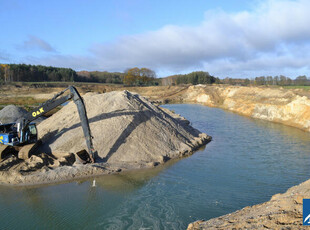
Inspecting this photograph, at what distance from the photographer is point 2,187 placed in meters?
11.5

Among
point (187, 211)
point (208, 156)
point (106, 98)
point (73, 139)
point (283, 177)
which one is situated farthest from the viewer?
point (106, 98)

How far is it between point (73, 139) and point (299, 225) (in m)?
12.2

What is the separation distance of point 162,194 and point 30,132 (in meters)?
8.48

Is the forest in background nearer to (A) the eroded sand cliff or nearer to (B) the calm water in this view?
(A) the eroded sand cliff

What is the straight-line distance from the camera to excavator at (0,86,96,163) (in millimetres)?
13055

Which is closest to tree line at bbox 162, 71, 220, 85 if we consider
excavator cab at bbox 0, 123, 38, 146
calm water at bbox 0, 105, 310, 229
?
calm water at bbox 0, 105, 310, 229

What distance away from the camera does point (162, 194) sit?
35.1ft

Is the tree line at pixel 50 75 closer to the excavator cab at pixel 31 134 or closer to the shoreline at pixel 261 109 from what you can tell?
the shoreline at pixel 261 109

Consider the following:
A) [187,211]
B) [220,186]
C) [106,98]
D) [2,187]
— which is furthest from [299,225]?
[106,98]

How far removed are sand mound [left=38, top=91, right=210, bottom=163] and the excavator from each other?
1.23 metres

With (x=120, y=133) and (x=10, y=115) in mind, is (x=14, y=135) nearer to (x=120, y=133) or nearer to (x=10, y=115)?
(x=120, y=133)

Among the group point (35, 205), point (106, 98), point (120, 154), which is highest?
point (106, 98)

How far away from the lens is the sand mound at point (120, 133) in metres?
14.7

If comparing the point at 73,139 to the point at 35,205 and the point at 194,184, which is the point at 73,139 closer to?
the point at 35,205
